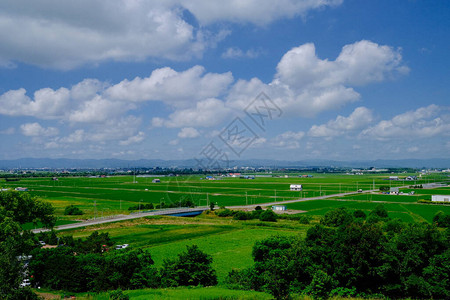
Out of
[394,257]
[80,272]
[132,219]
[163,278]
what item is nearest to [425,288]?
[394,257]

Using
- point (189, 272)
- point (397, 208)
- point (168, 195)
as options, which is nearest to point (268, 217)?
point (397, 208)

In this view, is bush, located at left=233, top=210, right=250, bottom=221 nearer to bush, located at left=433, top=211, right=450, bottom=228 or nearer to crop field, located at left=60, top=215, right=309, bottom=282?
crop field, located at left=60, top=215, right=309, bottom=282

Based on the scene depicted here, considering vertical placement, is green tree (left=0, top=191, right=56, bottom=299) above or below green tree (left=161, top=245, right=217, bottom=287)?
above

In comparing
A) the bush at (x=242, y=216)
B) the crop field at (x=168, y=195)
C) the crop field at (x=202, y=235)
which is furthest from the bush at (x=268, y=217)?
the crop field at (x=168, y=195)

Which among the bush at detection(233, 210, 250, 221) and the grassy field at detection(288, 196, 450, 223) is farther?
the bush at detection(233, 210, 250, 221)

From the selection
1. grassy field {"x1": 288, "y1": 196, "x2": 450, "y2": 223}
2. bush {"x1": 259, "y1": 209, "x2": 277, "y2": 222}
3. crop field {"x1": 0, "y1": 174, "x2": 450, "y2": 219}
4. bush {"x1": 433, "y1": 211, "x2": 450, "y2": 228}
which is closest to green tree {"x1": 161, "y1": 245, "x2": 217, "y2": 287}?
bush {"x1": 259, "y1": 209, "x2": 277, "y2": 222}

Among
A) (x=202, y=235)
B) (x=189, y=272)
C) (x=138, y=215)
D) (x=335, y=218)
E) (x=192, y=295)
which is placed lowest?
(x=202, y=235)

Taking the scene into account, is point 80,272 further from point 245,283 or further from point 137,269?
point 245,283

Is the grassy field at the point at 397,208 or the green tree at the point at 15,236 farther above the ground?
the green tree at the point at 15,236

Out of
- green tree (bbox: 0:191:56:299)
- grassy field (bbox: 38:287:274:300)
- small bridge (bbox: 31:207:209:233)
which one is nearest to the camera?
green tree (bbox: 0:191:56:299)

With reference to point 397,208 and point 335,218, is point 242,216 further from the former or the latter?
point 397,208

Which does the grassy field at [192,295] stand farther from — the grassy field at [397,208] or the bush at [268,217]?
the grassy field at [397,208]

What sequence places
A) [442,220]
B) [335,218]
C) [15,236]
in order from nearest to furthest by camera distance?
[15,236] → [335,218] → [442,220]
